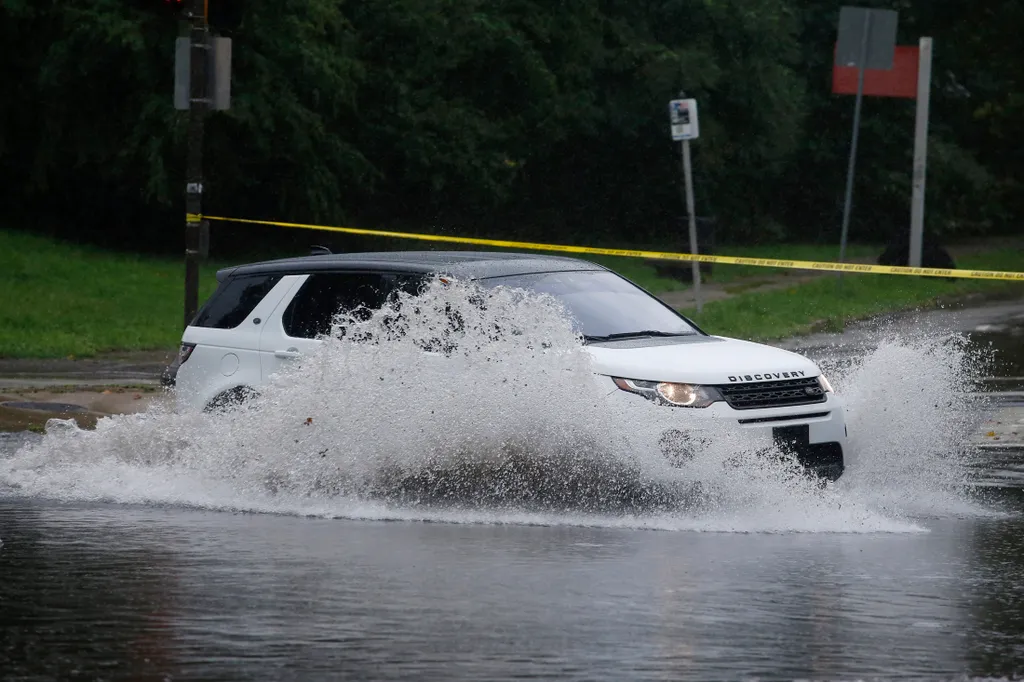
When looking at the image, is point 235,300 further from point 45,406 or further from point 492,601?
point 492,601

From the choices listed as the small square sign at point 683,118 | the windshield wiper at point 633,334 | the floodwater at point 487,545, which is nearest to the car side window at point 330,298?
the floodwater at point 487,545

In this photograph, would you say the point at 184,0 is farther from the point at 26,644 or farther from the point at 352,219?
the point at 352,219

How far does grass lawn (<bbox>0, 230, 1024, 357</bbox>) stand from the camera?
2108cm

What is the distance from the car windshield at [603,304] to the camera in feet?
34.5

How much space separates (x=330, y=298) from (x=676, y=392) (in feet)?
8.76

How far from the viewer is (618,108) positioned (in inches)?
1495

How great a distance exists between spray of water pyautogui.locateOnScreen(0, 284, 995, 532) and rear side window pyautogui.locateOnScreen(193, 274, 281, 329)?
2.18 ft

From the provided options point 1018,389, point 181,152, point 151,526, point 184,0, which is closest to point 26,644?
point 151,526

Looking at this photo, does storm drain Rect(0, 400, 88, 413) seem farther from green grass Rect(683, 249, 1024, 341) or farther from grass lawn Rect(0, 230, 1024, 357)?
green grass Rect(683, 249, 1024, 341)

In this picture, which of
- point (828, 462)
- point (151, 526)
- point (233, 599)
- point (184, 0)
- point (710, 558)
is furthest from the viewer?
point (184, 0)

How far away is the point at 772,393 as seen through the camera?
988 cm

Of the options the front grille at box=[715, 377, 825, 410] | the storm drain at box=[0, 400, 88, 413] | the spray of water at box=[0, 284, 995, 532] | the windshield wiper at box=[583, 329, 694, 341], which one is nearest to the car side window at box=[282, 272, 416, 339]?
the spray of water at box=[0, 284, 995, 532]

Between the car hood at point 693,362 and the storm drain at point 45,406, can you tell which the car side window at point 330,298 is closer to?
the car hood at point 693,362

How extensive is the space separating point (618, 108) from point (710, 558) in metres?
30.2
